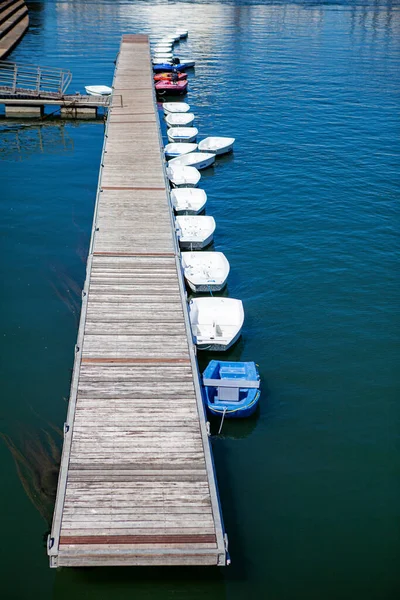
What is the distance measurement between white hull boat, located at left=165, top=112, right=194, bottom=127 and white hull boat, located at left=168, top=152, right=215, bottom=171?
23.4 feet

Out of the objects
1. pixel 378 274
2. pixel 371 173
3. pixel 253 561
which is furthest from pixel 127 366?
pixel 371 173

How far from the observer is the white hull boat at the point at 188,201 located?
125 ft

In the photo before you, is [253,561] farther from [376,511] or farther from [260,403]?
[260,403]

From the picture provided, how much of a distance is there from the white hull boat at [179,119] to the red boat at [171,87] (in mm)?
10715

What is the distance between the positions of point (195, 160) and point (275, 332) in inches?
810

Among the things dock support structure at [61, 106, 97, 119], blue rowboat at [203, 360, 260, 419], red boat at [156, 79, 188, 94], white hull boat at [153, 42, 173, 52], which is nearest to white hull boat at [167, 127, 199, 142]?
dock support structure at [61, 106, 97, 119]

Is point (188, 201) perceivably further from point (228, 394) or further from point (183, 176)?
point (228, 394)

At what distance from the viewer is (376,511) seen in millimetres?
20906

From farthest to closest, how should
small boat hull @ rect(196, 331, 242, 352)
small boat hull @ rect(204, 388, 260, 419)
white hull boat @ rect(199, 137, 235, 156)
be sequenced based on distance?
white hull boat @ rect(199, 137, 235, 156)
small boat hull @ rect(196, 331, 242, 352)
small boat hull @ rect(204, 388, 260, 419)

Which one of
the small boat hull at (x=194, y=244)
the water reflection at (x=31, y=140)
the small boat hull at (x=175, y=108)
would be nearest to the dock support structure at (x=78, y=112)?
the water reflection at (x=31, y=140)

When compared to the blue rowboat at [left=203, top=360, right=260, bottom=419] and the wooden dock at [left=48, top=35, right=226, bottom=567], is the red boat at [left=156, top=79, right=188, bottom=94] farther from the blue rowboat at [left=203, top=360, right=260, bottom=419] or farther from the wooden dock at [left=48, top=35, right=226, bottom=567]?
the blue rowboat at [left=203, top=360, right=260, bottom=419]

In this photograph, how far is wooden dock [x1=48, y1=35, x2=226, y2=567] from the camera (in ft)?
56.0

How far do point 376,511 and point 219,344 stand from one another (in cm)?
968

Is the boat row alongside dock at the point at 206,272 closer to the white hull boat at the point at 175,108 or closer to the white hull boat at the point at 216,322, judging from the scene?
the white hull boat at the point at 216,322
